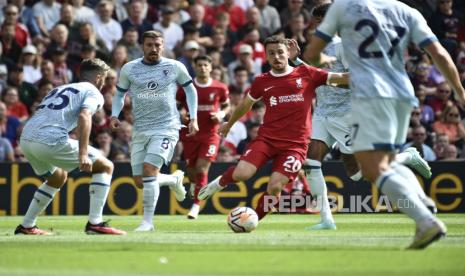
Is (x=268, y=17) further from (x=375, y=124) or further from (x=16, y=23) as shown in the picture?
(x=375, y=124)

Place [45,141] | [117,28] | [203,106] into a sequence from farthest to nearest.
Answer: [117,28] → [203,106] → [45,141]

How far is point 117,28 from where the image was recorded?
2183 centimetres

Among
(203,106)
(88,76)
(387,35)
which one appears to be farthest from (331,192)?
(387,35)

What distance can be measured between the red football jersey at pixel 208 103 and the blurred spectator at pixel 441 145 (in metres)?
4.41

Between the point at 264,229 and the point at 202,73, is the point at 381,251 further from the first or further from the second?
the point at 202,73

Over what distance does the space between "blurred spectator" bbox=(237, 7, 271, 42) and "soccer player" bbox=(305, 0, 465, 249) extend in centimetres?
1296

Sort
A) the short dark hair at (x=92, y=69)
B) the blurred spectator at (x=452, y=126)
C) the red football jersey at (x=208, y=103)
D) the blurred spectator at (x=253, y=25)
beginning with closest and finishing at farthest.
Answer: the short dark hair at (x=92, y=69) → the red football jersey at (x=208, y=103) → the blurred spectator at (x=452, y=126) → the blurred spectator at (x=253, y=25)

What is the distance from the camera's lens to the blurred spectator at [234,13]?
76.5 ft

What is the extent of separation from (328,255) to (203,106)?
9208 millimetres

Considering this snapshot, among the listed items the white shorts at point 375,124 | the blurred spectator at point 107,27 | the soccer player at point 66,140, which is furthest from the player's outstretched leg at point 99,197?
the blurred spectator at point 107,27

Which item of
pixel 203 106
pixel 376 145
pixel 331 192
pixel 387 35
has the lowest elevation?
pixel 331 192

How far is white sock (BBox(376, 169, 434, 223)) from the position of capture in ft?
29.5

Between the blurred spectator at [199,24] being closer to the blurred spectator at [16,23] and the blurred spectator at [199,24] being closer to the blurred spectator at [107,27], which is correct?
the blurred spectator at [107,27]

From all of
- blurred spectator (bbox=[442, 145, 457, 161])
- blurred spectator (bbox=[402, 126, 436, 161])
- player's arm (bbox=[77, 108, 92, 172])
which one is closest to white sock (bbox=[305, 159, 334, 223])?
player's arm (bbox=[77, 108, 92, 172])
